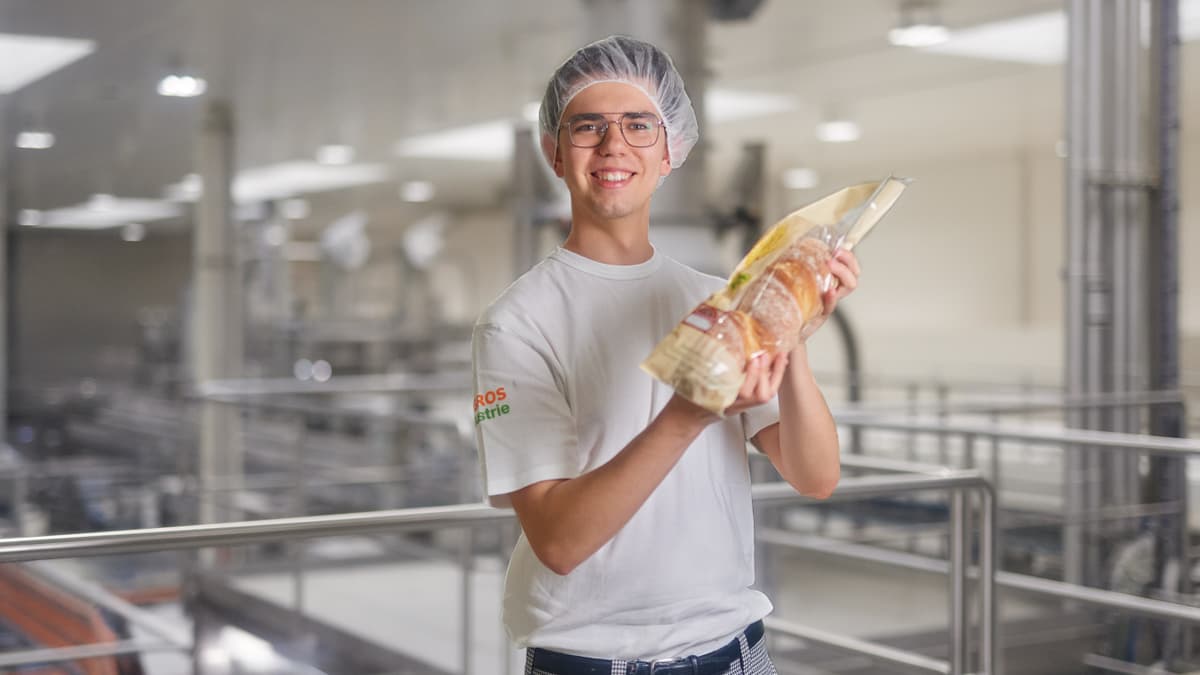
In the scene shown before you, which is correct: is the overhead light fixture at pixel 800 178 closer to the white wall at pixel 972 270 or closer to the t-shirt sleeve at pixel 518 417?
the white wall at pixel 972 270

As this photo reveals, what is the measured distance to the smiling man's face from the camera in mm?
1119

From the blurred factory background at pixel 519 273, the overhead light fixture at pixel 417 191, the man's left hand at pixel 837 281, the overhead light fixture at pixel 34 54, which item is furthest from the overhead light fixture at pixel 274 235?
the man's left hand at pixel 837 281

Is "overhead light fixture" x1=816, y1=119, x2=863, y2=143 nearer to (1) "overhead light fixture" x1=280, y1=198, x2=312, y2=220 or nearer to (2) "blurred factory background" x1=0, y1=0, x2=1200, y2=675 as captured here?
(2) "blurred factory background" x1=0, y1=0, x2=1200, y2=675

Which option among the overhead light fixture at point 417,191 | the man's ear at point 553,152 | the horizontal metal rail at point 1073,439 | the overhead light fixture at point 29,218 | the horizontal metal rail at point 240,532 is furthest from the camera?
the overhead light fixture at point 29,218

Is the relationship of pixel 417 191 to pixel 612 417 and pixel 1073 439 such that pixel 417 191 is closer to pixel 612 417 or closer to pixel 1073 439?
pixel 1073 439

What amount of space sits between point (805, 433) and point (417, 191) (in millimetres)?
16169

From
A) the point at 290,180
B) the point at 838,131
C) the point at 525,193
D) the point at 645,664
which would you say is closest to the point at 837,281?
the point at 645,664

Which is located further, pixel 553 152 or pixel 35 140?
pixel 35 140

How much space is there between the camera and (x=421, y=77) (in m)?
8.92

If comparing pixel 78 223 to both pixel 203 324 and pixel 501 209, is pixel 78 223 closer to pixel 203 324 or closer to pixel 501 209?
pixel 501 209

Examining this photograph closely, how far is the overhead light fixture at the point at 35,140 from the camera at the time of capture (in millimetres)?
11484

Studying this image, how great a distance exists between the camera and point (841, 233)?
3.50 feet

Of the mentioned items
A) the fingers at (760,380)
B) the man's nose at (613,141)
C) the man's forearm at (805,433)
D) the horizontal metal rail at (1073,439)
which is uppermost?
the man's nose at (613,141)

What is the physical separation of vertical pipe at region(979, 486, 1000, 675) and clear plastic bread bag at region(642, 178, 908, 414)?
57.7 inches
